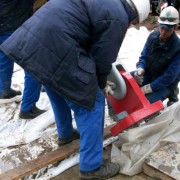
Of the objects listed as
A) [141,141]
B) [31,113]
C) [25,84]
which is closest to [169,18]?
[141,141]

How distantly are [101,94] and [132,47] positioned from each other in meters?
2.90

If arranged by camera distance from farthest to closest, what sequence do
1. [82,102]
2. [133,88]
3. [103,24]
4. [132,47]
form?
[132,47]
[133,88]
[82,102]
[103,24]

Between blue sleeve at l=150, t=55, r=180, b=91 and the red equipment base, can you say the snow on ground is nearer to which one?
the red equipment base

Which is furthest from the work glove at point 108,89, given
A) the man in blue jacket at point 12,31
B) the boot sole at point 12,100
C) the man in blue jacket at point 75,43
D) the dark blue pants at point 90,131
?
the boot sole at point 12,100

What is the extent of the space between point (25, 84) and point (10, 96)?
1.82ft

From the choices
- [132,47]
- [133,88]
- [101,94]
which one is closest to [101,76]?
[101,94]

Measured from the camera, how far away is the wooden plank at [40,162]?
238 centimetres

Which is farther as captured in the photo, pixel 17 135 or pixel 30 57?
pixel 17 135

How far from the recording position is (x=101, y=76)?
2105mm

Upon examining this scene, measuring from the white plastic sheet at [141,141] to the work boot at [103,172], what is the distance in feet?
0.19

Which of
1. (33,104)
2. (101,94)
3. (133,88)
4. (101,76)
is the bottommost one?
(33,104)

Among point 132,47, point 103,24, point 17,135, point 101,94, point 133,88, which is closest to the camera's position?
point 103,24

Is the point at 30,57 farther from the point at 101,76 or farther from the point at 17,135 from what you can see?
the point at 17,135

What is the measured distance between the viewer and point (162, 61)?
304 centimetres
